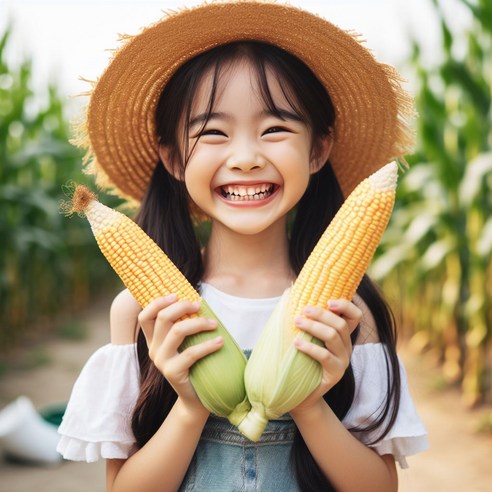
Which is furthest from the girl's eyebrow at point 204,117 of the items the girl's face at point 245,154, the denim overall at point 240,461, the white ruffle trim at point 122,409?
the denim overall at point 240,461

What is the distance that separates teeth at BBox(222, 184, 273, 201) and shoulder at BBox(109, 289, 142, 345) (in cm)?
A: 32

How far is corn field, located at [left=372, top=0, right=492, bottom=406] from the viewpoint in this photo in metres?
4.03

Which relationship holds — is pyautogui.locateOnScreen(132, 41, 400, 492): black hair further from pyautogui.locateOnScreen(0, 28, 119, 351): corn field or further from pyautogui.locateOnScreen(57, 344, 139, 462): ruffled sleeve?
pyautogui.locateOnScreen(0, 28, 119, 351): corn field

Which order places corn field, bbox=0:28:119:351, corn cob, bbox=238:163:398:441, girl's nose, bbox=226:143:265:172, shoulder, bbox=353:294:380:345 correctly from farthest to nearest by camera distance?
corn field, bbox=0:28:119:351 < shoulder, bbox=353:294:380:345 < girl's nose, bbox=226:143:265:172 < corn cob, bbox=238:163:398:441

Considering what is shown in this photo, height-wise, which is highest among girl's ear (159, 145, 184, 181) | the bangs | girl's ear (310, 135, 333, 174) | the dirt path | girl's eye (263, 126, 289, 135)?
the bangs

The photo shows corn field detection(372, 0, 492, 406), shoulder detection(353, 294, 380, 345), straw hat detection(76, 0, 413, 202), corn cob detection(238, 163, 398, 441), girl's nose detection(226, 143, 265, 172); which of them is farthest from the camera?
corn field detection(372, 0, 492, 406)

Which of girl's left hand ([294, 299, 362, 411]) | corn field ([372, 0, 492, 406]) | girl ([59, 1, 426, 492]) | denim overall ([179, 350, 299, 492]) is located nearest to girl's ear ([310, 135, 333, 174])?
girl ([59, 1, 426, 492])

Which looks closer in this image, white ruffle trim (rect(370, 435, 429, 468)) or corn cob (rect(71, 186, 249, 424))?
corn cob (rect(71, 186, 249, 424))

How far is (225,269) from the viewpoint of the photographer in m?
1.54

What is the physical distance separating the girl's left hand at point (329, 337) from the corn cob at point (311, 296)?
0.02m

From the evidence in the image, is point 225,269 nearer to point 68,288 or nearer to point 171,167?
point 171,167

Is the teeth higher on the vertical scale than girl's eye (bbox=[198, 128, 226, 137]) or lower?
lower

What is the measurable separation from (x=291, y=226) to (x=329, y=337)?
58 cm

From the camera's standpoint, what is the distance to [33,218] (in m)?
6.28
